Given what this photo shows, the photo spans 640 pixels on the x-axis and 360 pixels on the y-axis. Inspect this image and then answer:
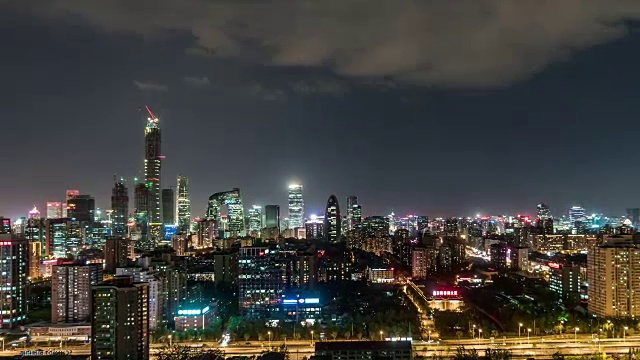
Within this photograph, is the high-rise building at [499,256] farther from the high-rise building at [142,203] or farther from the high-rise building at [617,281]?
the high-rise building at [142,203]

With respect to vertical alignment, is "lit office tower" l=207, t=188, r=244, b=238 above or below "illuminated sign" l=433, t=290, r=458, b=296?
above

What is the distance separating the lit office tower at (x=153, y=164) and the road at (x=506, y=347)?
109ft

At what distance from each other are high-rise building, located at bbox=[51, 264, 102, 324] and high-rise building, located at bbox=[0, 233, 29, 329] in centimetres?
106

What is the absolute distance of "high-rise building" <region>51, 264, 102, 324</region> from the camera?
1634cm

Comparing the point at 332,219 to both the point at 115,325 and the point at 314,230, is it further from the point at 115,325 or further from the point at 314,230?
the point at 115,325

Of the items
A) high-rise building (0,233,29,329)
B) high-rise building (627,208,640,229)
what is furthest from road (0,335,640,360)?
high-rise building (627,208,640,229)

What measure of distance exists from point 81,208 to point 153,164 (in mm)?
8889

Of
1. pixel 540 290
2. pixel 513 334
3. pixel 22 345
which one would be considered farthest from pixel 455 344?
pixel 22 345

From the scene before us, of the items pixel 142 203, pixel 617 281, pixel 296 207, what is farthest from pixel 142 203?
pixel 617 281

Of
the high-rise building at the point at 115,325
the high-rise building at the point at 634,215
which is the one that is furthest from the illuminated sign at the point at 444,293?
the high-rise building at the point at 634,215

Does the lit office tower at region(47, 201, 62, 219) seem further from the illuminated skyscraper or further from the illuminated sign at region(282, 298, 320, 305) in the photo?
the illuminated sign at region(282, 298, 320, 305)

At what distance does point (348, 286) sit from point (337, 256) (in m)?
5.10

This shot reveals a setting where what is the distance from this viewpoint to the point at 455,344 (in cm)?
1323

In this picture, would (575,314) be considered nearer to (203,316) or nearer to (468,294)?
(468,294)
